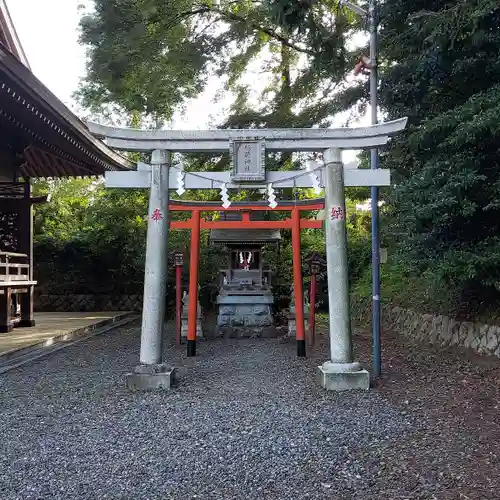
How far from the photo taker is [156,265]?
19.4ft

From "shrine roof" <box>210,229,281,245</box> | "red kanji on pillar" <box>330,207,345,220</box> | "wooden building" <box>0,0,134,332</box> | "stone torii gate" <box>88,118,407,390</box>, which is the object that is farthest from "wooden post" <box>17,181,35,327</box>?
"red kanji on pillar" <box>330,207,345,220</box>

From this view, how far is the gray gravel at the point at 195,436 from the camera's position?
317 centimetres

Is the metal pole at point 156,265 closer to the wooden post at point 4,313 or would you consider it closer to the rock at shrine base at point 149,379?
the rock at shrine base at point 149,379

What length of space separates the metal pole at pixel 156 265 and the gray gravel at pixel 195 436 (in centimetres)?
54

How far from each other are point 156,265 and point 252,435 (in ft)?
7.90

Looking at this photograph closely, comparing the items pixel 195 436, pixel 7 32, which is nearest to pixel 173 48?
pixel 7 32

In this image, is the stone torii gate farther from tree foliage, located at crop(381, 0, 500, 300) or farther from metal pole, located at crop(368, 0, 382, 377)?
tree foliage, located at crop(381, 0, 500, 300)

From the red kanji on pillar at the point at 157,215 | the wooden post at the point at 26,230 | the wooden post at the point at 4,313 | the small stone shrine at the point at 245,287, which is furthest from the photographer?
the wooden post at the point at 26,230

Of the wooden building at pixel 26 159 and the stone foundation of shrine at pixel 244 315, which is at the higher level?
the wooden building at pixel 26 159

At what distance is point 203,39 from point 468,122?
8930 millimetres

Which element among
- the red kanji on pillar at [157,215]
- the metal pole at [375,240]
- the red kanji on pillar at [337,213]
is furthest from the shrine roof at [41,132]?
the metal pole at [375,240]

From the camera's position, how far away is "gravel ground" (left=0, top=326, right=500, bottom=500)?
10.4 feet

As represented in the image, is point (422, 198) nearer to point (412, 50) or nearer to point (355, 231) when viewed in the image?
point (412, 50)

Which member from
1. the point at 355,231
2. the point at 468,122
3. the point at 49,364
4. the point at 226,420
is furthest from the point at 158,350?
the point at 355,231
